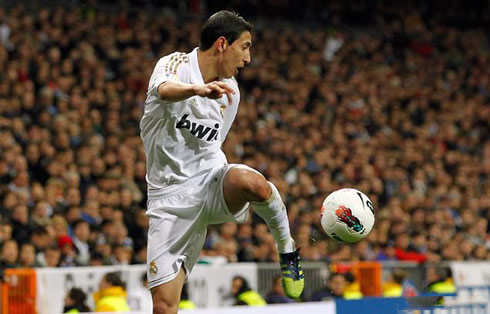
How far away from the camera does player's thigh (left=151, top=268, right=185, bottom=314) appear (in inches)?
233

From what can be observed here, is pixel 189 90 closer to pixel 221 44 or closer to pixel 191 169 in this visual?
pixel 221 44

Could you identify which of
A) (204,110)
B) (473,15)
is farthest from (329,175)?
(473,15)

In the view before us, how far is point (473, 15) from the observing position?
24.9 metres

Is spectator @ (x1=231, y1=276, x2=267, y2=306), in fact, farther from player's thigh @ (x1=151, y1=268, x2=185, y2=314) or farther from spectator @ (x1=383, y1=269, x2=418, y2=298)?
player's thigh @ (x1=151, y1=268, x2=185, y2=314)

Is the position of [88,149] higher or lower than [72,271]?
higher

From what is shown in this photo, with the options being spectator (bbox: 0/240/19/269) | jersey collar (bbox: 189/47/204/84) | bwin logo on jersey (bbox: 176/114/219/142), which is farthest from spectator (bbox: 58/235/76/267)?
jersey collar (bbox: 189/47/204/84)

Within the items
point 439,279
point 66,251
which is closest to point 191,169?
point 66,251

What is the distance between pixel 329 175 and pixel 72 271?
667 centimetres

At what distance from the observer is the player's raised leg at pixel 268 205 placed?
5.86 metres

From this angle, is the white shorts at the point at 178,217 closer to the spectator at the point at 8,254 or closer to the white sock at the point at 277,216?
the white sock at the point at 277,216

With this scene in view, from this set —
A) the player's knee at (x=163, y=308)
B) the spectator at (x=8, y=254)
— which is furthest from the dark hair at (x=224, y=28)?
the spectator at (x=8, y=254)

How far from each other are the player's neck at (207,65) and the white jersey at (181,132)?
0.10ft

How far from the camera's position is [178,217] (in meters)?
6.06

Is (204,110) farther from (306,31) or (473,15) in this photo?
(473,15)
